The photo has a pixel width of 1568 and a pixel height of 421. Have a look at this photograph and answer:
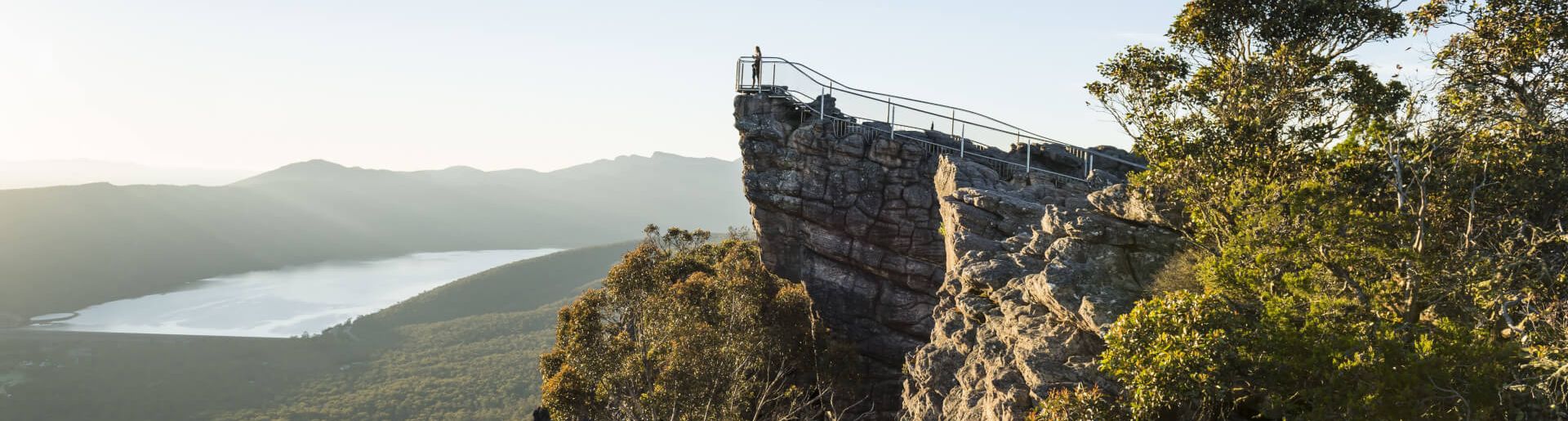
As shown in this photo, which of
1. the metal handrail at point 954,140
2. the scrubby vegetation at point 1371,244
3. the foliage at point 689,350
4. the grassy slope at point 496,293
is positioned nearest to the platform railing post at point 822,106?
the metal handrail at point 954,140

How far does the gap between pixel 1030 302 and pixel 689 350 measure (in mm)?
13362

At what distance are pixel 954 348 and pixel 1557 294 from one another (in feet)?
41.7

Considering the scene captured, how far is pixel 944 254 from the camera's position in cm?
3275

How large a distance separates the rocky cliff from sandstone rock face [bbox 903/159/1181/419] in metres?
0.04

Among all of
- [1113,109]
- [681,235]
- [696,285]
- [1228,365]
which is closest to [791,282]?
[696,285]

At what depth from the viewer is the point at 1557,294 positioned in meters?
13.5

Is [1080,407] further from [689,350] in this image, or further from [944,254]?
[944,254]

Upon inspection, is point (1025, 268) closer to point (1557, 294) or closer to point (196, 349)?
point (1557, 294)

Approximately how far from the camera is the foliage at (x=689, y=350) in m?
27.8

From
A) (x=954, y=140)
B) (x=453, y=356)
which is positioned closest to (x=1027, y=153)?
(x=954, y=140)

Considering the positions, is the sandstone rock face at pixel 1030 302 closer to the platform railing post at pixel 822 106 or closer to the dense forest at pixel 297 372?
the platform railing post at pixel 822 106

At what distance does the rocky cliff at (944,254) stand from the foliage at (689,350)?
2.29 meters

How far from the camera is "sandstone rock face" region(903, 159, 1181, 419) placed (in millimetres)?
17547

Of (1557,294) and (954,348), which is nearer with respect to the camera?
(1557,294)
